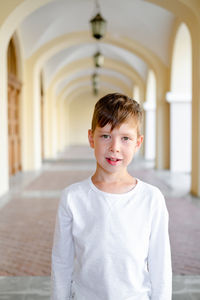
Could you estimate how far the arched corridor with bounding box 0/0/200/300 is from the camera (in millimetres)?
5773

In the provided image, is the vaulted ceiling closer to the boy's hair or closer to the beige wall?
the boy's hair

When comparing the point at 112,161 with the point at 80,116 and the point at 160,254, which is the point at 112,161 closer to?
the point at 160,254

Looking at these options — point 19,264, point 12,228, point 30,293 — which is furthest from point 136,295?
point 12,228

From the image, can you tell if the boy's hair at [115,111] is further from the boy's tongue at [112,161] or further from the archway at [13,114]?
the archway at [13,114]

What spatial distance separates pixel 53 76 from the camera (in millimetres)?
17656

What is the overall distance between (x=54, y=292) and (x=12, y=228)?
3.97m

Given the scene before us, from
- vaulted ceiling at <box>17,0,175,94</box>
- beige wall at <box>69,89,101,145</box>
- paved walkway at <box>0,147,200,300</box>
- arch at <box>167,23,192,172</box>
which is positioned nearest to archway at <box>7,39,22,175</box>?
vaulted ceiling at <box>17,0,175,94</box>

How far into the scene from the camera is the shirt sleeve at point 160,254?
1.53 meters

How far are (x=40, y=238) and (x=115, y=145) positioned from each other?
3.70 metres

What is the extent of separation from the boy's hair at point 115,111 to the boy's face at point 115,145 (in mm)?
19

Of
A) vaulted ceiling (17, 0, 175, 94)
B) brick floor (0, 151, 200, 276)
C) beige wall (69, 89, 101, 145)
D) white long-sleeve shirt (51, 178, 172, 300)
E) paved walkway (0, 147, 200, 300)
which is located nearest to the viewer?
white long-sleeve shirt (51, 178, 172, 300)

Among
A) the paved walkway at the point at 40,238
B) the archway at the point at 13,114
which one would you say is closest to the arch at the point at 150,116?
the archway at the point at 13,114

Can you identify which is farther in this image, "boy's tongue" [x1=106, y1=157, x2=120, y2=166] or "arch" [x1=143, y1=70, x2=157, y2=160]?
"arch" [x1=143, y1=70, x2=157, y2=160]

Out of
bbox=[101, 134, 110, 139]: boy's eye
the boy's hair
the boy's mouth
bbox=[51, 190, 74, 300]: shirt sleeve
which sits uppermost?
the boy's hair
